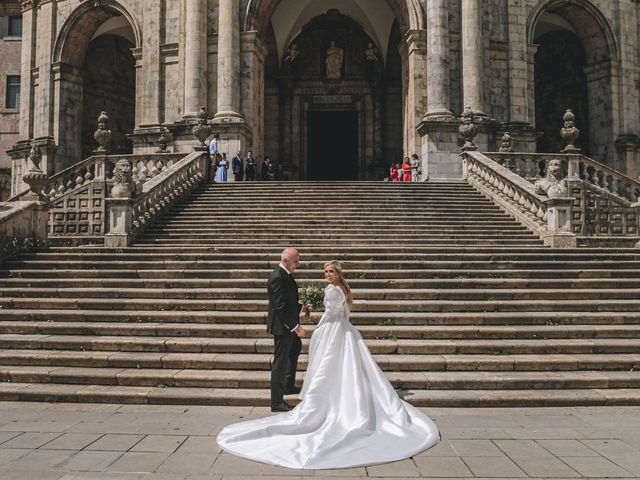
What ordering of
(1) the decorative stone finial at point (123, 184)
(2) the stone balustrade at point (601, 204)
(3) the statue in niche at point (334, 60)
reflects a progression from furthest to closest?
(3) the statue in niche at point (334, 60), (2) the stone balustrade at point (601, 204), (1) the decorative stone finial at point (123, 184)

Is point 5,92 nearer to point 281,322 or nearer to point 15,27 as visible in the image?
point 15,27

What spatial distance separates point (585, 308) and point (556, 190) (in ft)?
15.5

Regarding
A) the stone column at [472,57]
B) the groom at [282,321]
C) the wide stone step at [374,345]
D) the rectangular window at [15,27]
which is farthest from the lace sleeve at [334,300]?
the rectangular window at [15,27]

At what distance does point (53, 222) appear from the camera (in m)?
15.3

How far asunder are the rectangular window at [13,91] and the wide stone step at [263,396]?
88.0ft

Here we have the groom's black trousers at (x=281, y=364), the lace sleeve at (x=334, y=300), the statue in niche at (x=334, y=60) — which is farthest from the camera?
the statue in niche at (x=334, y=60)

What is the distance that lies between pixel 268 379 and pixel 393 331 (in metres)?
2.04

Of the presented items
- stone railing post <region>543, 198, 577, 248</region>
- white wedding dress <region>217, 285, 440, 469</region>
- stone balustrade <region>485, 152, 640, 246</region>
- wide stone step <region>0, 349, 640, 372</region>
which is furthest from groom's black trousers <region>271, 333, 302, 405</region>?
stone balustrade <region>485, 152, 640, 246</region>

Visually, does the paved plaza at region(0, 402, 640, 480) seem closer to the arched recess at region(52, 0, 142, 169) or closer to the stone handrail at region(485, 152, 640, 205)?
the stone handrail at region(485, 152, 640, 205)

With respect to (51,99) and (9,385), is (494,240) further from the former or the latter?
(51,99)

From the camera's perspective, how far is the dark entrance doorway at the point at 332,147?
92.4 ft

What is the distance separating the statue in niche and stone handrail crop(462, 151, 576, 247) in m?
11.8

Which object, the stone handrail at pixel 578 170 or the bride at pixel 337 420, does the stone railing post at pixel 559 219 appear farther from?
the bride at pixel 337 420

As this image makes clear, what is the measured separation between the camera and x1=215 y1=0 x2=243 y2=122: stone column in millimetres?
21297
